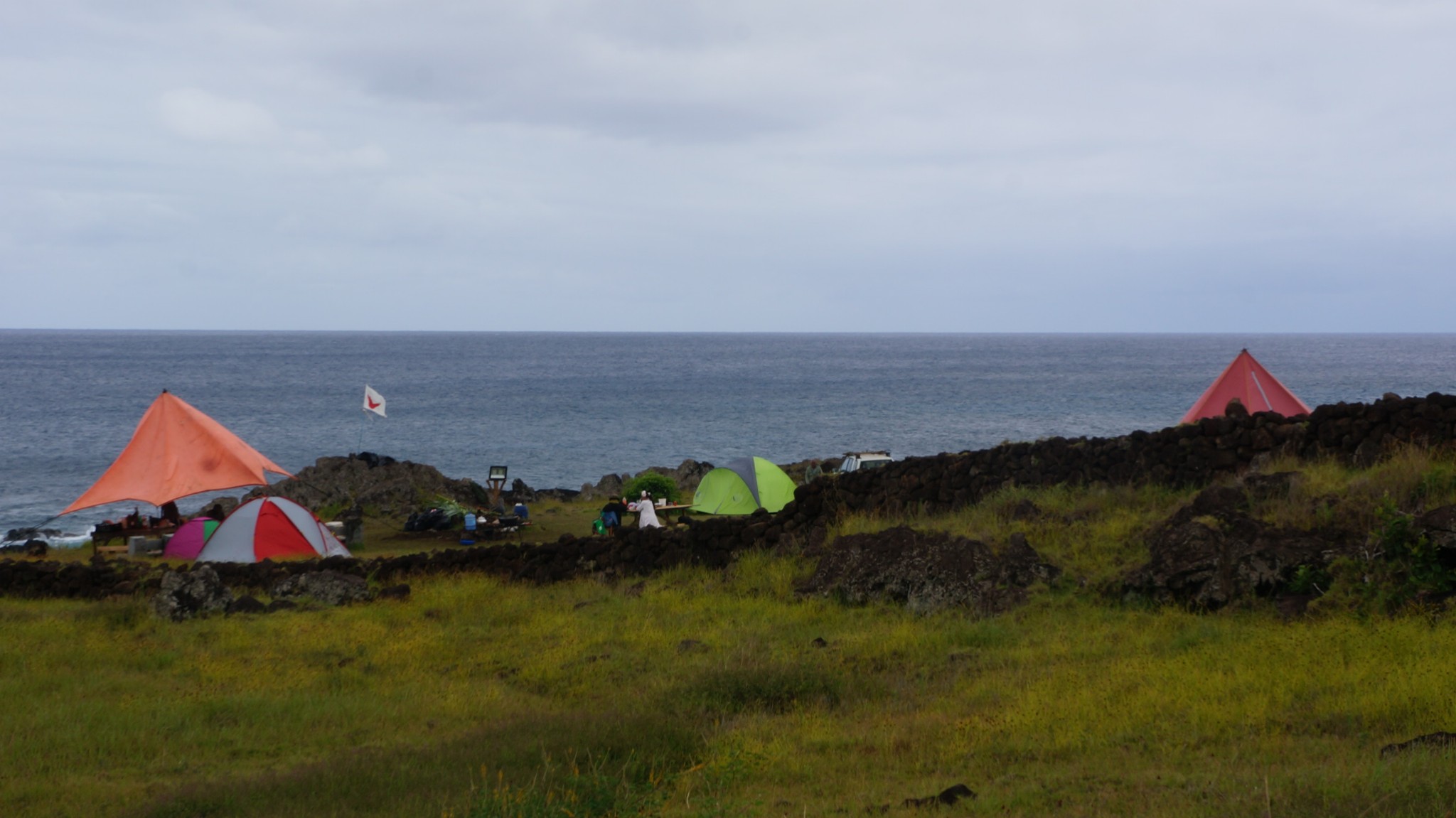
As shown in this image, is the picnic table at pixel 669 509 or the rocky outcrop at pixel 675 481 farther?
the rocky outcrop at pixel 675 481

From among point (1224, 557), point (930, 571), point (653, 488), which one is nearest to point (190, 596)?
point (930, 571)

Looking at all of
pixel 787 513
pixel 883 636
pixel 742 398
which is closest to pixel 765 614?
pixel 883 636

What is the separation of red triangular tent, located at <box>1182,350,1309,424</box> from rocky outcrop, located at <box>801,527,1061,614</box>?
12086mm

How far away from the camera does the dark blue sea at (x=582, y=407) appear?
54.4 metres

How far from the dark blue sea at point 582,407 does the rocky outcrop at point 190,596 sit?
24824 mm

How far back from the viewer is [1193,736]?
23.9ft

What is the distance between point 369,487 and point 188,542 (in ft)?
21.3

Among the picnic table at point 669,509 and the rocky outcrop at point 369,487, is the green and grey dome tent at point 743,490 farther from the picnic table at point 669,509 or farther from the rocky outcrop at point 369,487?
the rocky outcrop at point 369,487

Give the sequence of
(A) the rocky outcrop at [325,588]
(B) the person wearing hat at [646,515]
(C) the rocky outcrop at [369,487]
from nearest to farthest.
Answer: (A) the rocky outcrop at [325,588] → (B) the person wearing hat at [646,515] → (C) the rocky outcrop at [369,487]

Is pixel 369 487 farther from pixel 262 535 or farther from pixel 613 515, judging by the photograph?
pixel 613 515

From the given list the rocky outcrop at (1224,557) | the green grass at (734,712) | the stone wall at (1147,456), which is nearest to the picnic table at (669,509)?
the stone wall at (1147,456)

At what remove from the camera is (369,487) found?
88.6ft

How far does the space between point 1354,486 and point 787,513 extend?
7679mm

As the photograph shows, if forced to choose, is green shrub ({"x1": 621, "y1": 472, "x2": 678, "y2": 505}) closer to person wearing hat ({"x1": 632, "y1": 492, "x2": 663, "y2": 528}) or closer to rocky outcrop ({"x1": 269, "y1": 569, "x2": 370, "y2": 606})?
person wearing hat ({"x1": 632, "y1": 492, "x2": 663, "y2": 528})
